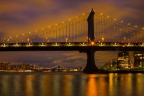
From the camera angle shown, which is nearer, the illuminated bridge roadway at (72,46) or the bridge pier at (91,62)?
the bridge pier at (91,62)

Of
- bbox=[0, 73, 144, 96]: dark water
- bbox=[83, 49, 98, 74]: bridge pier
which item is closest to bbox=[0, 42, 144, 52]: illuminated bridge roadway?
bbox=[83, 49, 98, 74]: bridge pier

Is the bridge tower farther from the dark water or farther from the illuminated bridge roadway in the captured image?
the dark water

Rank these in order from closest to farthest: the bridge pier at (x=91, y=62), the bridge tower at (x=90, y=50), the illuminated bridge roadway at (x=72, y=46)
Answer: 1. the bridge pier at (x=91, y=62)
2. the bridge tower at (x=90, y=50)
3. the illuminated bridge roadway at (x=72, y=46)

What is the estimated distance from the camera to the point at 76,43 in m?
106

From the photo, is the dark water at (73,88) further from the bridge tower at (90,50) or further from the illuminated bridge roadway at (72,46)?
the illuminated bridge roadway at (72,46)

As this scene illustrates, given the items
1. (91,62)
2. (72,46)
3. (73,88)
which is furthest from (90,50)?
(73,88)

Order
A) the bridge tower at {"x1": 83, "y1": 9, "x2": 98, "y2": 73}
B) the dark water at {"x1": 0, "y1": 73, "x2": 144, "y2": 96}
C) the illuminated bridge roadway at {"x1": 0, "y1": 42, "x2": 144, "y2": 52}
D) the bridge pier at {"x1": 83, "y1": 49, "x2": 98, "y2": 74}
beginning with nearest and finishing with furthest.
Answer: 1. the dark water at {"x1": 0, "y1": 73, "x2": 144, "y2": 96}
2. the bridge pier at {"x1": 83, "y1": 49, "x2": 98, "y2": 74}
3. the bridge tower at {"x1": 83, "y1": 9, "x2": 98, "y2": 73}
4. the illuminated bridge roadway at {"x1": 0, "y1": 42, "x2": 144, "y2": 52}

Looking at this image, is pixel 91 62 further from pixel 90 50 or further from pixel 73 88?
pixel 73 88

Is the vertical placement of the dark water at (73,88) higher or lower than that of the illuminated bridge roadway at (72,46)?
lower

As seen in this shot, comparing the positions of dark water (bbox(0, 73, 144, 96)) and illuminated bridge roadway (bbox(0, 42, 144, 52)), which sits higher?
illuminated bridge roadway (bbox(0, 42, 144, 52))

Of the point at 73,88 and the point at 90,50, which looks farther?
the point at 90,50

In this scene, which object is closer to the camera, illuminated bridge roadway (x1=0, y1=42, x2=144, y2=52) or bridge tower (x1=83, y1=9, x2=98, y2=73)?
bridge tower (x1=83, y1=9, x2=98, y2=73)

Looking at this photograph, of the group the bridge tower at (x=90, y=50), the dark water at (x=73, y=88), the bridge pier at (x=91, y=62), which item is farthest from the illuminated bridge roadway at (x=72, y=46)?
the dark water at (x=73, y=88)

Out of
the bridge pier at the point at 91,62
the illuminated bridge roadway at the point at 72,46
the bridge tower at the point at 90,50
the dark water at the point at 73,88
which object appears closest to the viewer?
the dark water at the point at 73,88
